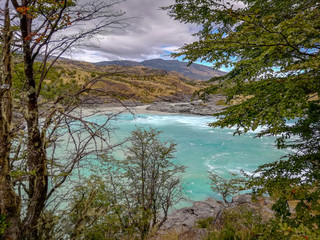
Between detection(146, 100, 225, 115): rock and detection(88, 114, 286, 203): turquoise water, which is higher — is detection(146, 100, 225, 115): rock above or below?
above

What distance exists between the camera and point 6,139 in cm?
262

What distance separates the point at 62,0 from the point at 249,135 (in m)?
27.1

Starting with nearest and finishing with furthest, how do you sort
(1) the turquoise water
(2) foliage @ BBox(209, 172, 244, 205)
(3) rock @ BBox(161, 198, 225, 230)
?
1. (2) foliage @ BBox(209, 172, 244, 205)
2. (3) rock @ BBox(161, 198, 225, 230)
3. (1) the turquoise water

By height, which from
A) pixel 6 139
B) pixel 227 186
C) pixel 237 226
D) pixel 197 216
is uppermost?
pixel 6 139

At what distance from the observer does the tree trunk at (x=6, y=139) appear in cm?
255

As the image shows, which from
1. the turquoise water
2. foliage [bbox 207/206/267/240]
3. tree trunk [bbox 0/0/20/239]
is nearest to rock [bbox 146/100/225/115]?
the turquoise water

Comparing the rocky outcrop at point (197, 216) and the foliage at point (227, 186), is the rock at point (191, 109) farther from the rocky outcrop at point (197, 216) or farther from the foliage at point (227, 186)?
the foliage at point (227, 186)

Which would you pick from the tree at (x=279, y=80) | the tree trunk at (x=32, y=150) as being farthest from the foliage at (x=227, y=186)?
the tree trunk at (x=32, y=150)

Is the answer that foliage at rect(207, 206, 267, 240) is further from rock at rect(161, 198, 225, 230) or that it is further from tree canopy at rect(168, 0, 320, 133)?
tree canopy at rect(168, 0, 320, 133)

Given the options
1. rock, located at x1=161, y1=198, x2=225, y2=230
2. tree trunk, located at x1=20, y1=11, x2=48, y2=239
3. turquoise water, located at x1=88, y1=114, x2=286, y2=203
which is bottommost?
rock, located at x1=161, y1=198, x2=225, y2=230

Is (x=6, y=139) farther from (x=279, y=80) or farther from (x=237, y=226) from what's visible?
(x=237, y=226)

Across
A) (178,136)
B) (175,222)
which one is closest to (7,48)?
(175,222)

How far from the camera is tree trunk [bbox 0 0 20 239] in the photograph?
8.38ft

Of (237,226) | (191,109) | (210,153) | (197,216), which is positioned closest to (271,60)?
(237,226)
